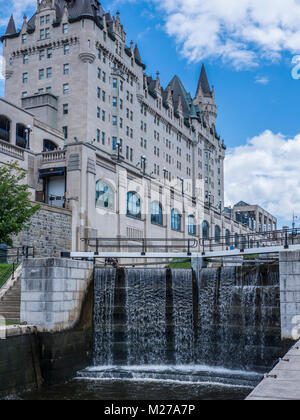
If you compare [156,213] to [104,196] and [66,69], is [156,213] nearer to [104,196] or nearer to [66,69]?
[104,196]

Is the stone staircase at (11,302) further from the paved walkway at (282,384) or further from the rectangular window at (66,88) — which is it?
the rectangular window at (66,88)

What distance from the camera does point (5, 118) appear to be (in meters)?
54.0

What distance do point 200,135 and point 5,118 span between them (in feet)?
195

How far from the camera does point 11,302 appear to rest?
2480 cm

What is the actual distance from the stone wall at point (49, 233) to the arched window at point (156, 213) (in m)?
16.1

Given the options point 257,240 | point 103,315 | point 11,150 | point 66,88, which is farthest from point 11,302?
point 66,88

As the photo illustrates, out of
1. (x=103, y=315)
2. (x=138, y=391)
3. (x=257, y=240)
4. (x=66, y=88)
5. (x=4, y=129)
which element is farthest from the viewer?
(x=66, y=88)

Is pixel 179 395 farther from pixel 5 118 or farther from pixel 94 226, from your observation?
pixel 5 118

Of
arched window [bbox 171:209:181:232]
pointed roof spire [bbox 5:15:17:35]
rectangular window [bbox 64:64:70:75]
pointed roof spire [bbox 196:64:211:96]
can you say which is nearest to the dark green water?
arched window [bbox 171:209:181:232]

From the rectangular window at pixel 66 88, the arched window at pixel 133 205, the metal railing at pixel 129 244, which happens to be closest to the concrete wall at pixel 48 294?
the metal railing at pixel 129 244

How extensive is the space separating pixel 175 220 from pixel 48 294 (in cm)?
4431

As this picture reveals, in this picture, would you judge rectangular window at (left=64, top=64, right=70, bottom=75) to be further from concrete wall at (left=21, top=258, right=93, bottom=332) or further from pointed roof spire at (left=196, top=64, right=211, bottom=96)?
pointed roof spire at (left=196, top=64, right=211, bottom=96)

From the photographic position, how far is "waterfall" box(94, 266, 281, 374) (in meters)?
23.8

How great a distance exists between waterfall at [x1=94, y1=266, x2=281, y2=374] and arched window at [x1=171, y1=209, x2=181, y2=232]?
3779cm
